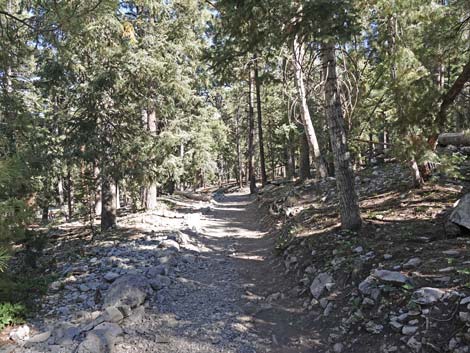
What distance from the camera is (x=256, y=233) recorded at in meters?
11.5

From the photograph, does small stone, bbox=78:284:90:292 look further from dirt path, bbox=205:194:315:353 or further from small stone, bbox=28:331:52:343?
dirt path, bbox=205:194:315:353

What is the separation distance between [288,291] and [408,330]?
265cm

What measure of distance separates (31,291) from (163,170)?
628 centimetres

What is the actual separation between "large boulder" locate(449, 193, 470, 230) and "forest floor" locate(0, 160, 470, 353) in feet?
0.51

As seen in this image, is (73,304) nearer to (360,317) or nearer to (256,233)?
(360,317)

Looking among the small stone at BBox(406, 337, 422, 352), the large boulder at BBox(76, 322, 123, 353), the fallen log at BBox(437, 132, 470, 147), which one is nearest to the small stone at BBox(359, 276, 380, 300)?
the small stone at BBox(406, 337, 422, 352)

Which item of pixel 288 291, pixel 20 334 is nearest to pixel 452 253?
pixel 288 291

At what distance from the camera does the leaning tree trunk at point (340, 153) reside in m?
6.80

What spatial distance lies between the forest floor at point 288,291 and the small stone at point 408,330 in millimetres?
14

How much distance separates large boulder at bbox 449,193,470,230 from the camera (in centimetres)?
520

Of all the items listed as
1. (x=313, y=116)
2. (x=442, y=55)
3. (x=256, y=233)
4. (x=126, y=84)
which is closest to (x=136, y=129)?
(x=126, y=84)

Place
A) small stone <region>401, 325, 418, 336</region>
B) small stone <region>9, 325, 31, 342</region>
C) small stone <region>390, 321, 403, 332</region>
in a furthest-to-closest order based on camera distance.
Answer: small stone <region>9, 325, 31, 342</region> < small stone <region>390, 321, 403, 332</region> < small stone <region>401, 325, 418, 336</region>

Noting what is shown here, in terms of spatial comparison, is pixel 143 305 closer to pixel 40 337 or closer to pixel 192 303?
pixel 192 303

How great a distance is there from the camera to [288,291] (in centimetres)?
612
